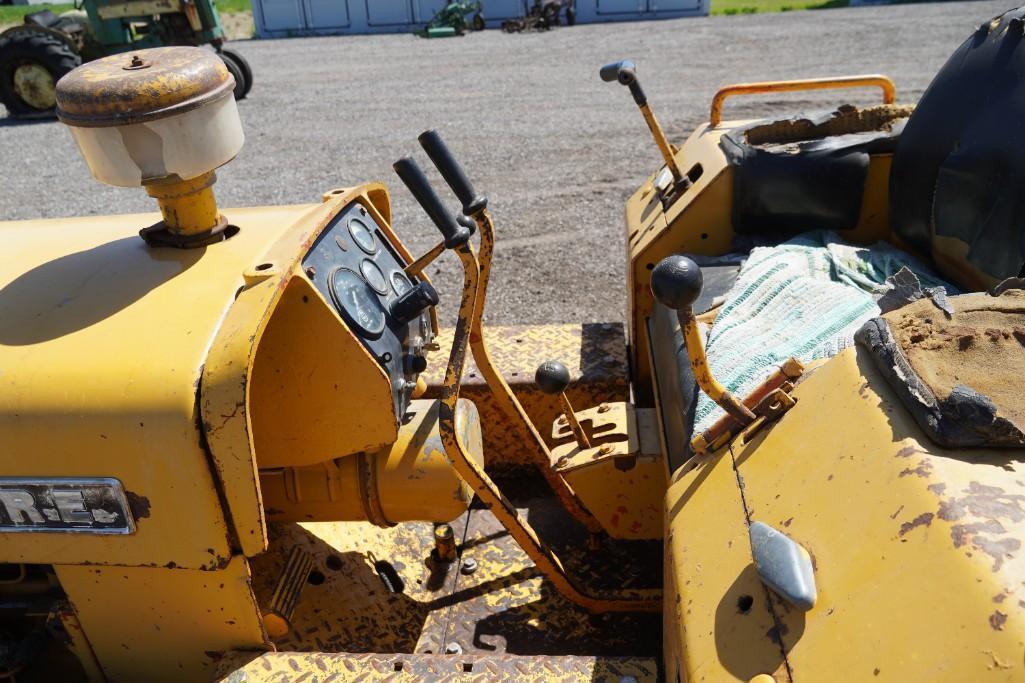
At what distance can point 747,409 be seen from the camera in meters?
1.56

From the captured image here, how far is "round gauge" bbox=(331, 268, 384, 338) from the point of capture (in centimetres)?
194

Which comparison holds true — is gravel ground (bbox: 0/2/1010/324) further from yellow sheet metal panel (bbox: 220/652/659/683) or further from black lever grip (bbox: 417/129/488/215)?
yellow sheet metal panel (bbox: 220/652/659/683)

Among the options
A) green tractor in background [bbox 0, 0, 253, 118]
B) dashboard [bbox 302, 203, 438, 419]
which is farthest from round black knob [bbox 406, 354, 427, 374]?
green tractor in background [bbox 0, 0, 253, 118]

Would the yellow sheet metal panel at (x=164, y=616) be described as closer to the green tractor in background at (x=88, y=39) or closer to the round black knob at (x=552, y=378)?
the round black knob at (x=552, y=378)

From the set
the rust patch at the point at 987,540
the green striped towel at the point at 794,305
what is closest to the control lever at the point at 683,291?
the green striped towel at the point at 794,305

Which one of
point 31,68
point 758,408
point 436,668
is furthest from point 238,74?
point 758,408

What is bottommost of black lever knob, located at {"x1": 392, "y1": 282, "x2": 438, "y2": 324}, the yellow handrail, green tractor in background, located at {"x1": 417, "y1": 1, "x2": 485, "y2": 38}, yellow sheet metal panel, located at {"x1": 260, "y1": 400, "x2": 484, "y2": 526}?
green tractor in background, located at {"x1": 417, "y1": 1, "x2": 485, "y2": 38}

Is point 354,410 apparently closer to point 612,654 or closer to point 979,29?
point 612,654

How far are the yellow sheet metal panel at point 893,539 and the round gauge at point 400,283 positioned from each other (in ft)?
3.70

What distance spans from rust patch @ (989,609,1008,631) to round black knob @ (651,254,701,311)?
618 mm

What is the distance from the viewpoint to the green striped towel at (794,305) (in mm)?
1893

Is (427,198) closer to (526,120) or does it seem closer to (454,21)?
(526,120)

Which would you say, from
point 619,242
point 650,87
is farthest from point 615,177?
point 650,87

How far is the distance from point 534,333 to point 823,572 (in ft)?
6.60
